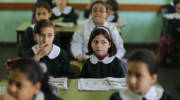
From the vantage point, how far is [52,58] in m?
2.68

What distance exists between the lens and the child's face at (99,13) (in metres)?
3.38

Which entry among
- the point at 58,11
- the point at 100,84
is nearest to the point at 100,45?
the point at 100,84

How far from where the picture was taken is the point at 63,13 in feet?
16.5

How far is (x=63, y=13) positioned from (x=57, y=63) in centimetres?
244

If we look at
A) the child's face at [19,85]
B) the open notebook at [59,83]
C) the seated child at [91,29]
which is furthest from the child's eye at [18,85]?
the seated child at [91,29]

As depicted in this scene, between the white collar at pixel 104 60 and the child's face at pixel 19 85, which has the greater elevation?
the child's face at pixel 19 85

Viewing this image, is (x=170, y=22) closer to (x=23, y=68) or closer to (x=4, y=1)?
(x=4, y=1)

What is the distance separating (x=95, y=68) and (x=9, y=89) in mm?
1156

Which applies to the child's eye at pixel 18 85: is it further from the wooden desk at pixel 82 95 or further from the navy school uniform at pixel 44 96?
the wooden desk at pixel 82 95

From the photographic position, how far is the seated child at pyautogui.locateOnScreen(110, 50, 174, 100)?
151 centimetres

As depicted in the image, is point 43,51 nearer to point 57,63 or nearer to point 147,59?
point 57,63

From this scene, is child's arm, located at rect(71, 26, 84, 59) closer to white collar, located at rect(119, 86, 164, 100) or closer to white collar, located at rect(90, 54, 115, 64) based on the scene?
white collar, located at rect(90, 54, 115, 64)

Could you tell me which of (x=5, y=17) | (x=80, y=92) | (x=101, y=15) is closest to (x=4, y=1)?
(x=5, y=17)

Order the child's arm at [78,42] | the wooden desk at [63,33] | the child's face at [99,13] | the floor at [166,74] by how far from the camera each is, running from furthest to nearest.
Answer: the wooden desk at [63,33], the floor at [166,74], the child's arm at [78,42], the child's face at [99,13]
